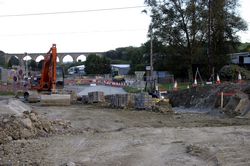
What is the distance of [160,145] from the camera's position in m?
14.8

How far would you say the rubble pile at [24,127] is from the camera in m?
16.3

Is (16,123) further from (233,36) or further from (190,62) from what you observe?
(233,36)

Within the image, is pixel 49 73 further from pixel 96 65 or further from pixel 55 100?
pixel 96 65

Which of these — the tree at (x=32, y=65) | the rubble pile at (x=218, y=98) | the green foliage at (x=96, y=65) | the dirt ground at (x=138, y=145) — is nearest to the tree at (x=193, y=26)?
the rubble pile at (x=218, y=98)

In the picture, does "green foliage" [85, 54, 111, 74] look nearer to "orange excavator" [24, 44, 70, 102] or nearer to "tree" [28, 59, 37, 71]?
"tree" [28, 59, 37, 71]

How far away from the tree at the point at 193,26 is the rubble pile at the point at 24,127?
49560mm

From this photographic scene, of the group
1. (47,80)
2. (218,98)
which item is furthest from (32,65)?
(218,98)

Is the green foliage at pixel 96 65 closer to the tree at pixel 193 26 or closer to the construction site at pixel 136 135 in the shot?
the tree at pixel 193 26

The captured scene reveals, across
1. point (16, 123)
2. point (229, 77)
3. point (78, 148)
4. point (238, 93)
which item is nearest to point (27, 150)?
point (78, 148)

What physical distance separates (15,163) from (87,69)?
417 feet

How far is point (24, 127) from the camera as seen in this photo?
17.1 m

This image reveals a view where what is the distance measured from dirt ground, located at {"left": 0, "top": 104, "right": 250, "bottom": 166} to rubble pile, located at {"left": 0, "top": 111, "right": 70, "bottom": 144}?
39cm

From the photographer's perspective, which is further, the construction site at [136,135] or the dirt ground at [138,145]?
the construction site at [136,135]

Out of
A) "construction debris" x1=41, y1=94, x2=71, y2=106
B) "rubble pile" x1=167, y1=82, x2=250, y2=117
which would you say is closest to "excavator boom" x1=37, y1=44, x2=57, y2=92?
"construction debris" x1=41, y1=94, x2=71, y2=106
